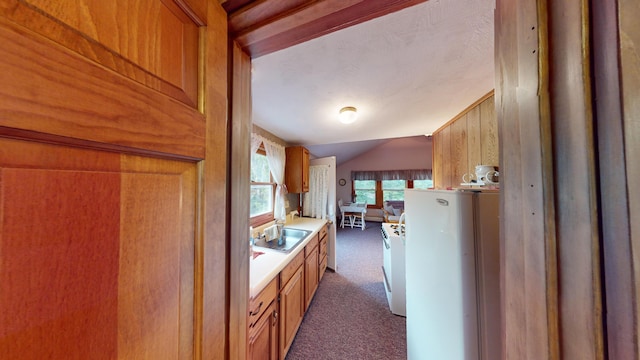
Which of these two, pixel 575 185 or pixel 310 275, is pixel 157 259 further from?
pixel 310 275

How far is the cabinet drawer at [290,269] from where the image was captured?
141 centimetres

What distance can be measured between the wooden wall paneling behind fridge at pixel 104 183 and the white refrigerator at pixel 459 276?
97cm

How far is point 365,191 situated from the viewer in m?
6.89

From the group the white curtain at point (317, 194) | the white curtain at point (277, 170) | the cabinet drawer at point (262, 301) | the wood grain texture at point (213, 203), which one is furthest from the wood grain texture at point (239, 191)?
the white curtain at point (317, 194)

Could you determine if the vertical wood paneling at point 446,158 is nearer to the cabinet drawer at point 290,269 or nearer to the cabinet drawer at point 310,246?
the cabinet drawer at point 310,246

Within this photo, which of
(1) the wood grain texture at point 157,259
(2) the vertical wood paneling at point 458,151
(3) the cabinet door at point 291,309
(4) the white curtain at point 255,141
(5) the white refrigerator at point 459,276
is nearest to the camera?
(1) the wood grain texture at point 157,259

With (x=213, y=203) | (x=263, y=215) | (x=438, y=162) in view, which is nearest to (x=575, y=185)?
(x=213, y=203)

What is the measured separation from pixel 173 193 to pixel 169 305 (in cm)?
22

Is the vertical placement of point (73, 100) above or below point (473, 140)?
below

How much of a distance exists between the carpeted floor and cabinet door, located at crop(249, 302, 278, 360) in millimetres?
368

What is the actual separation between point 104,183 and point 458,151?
251cm

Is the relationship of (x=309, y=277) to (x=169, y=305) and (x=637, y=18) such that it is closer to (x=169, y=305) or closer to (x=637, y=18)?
(x=169, y=305)

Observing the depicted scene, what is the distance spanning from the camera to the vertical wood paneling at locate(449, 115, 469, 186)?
190 centimetres

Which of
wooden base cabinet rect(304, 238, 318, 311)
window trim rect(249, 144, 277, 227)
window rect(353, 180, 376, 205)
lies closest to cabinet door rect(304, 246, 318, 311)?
wooden base cabinet rect(304, 238, 318, 311)
